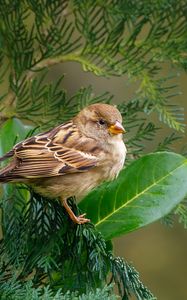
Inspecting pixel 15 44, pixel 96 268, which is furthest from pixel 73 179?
pixel 96 268

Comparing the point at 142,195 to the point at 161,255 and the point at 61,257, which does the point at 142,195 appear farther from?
the point at 161,255

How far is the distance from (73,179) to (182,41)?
58 centimetres

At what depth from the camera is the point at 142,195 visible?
7.20 ft

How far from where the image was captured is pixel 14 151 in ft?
7.95

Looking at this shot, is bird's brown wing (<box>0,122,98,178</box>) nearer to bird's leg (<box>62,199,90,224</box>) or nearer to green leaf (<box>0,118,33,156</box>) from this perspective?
green leaf (<box>0,118,33,156</box>)

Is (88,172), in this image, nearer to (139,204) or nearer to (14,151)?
(14,151)

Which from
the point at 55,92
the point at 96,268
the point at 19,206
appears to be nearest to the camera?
the point at 96,268

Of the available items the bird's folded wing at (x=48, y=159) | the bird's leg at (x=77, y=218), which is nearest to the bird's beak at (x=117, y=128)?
the bird's folded wing at (x=48, y=159)

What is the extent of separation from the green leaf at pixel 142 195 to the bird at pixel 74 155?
0.20 m

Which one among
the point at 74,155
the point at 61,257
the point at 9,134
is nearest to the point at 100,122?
the point at 74,155

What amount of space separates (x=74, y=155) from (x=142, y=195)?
0.60 metres

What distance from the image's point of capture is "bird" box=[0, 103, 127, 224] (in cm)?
250

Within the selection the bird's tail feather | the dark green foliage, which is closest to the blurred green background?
the bird's tail feather

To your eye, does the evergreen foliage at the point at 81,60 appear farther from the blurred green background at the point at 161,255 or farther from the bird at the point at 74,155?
the blurred green background at the point at 161,255
